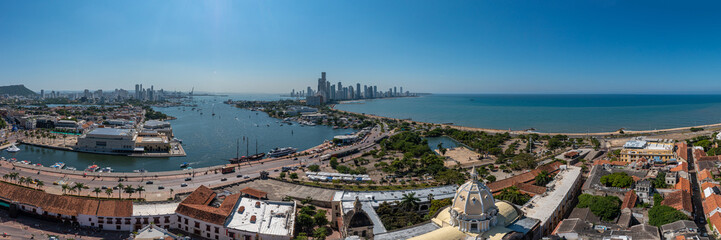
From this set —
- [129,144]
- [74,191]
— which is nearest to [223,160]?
[129,144]

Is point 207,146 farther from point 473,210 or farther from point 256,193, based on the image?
point 473,210

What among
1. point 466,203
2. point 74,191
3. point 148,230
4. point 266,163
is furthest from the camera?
point 266,163

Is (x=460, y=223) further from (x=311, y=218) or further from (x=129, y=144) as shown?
(x=129, y=144)

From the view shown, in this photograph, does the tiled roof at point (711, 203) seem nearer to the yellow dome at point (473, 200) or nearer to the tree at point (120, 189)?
the yellow dome at point (473, 200)

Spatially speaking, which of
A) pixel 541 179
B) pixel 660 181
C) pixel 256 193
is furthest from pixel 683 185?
pixel 256 193

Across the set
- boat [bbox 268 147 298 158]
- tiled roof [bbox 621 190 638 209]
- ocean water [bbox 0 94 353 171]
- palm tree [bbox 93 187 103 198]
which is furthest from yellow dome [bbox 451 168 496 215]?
boat [bbox 268 147 298 158]

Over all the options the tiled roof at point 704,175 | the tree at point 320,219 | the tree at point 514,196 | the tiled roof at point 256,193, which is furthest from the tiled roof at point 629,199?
the tiled roof at point 256,193

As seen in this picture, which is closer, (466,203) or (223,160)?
(466,203)
